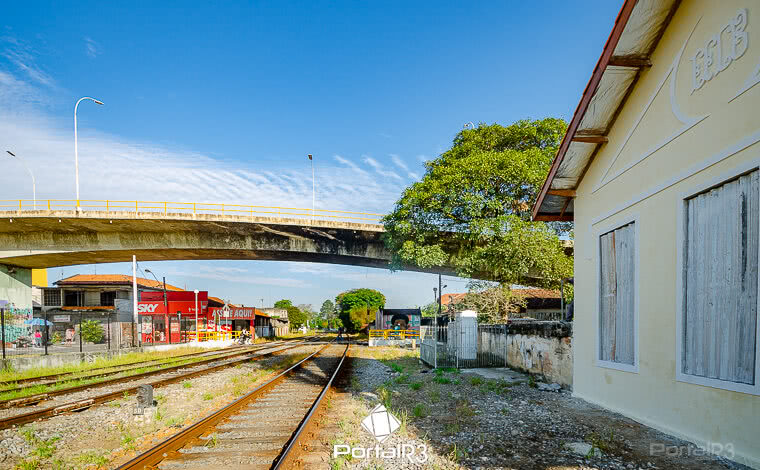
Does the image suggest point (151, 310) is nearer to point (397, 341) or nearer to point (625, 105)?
point (397, 341)

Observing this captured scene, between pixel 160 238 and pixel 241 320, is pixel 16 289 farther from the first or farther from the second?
pixel 241 320

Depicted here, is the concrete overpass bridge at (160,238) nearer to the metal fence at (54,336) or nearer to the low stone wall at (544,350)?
the metal fence at (54,336)

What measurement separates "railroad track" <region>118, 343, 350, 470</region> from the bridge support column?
88.1 feet

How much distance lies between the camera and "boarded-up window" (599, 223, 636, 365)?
6.82 m

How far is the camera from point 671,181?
582cm

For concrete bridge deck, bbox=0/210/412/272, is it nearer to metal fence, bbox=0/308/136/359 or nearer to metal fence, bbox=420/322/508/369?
metal fence, bbox=0/308/136/359

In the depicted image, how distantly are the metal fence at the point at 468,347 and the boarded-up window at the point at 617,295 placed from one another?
6.16 m

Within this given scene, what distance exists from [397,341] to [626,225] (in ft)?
83.2

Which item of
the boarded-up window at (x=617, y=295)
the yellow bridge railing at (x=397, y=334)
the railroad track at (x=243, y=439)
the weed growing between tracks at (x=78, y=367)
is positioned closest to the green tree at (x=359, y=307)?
the yellow bridge railing at (x=397, y=334)

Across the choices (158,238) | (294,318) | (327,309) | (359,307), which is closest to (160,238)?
(158,238)

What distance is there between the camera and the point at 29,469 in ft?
18.4

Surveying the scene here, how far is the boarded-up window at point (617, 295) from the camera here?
22.4 ft

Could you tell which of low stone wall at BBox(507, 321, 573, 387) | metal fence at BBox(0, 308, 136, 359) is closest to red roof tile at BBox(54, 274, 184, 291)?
metal fence at BBox(0, 308, 136, 359)

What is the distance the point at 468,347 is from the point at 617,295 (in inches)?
304
